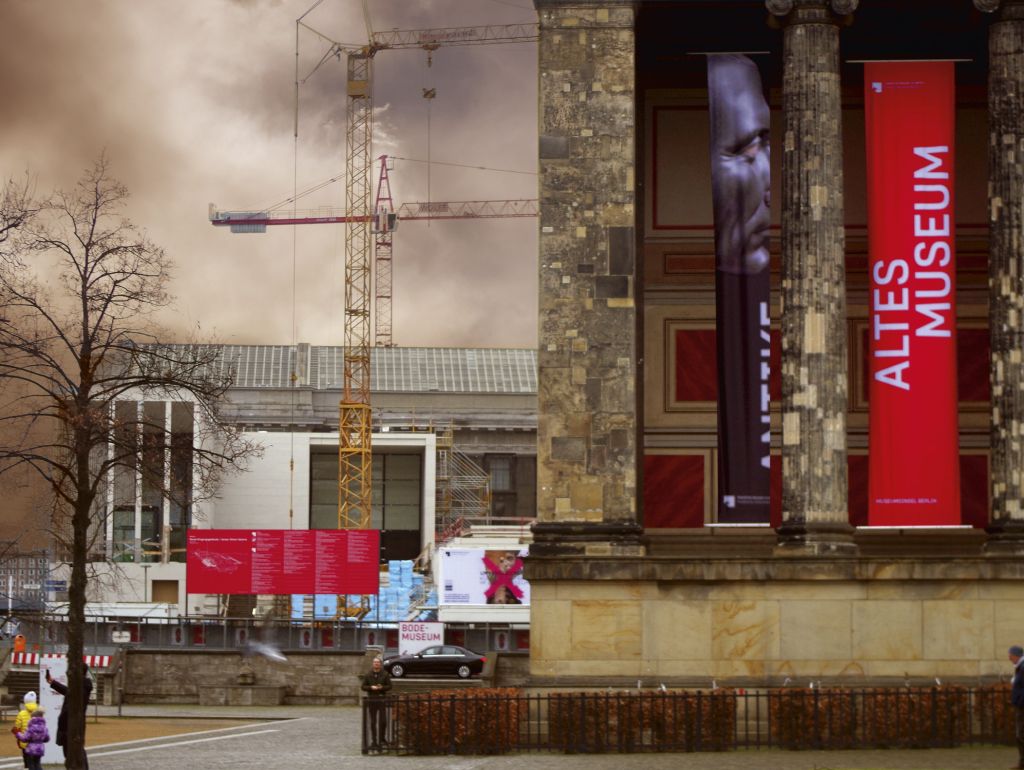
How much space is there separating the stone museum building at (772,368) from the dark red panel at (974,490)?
0.07 metres

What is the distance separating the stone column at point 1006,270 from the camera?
39.9 metres

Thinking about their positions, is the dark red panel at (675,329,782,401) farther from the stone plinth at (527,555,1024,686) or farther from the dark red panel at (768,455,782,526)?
the stone plinth at (527,555,1024,686)

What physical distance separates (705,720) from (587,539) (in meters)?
5.79

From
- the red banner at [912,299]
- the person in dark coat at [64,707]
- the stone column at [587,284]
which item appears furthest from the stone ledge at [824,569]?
the person in dark coat at [64,707]

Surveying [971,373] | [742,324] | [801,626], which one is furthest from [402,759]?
[971,373]

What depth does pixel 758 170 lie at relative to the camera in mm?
41312

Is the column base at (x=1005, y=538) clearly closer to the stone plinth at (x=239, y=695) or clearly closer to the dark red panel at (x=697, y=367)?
the dark red panel at (x=697, y=367)

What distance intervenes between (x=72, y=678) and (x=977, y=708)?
17.7 m

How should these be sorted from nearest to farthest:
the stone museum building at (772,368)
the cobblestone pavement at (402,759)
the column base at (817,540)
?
the cobblestone pavement at (402,759)
the stone museum building at (772,368)
the column base at (817,540)

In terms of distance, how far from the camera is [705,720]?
117 ft

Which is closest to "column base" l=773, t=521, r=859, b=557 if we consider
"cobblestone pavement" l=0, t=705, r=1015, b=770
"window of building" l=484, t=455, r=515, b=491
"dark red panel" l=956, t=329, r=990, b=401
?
"cobblestone pavement" l=0, t=705, r=1015, b=770

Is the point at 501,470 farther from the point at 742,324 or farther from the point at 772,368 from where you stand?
the point at 742,324

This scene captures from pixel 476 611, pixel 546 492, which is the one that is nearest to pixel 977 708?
pixel 546 492

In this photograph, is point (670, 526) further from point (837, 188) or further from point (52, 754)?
point (52, 754)
